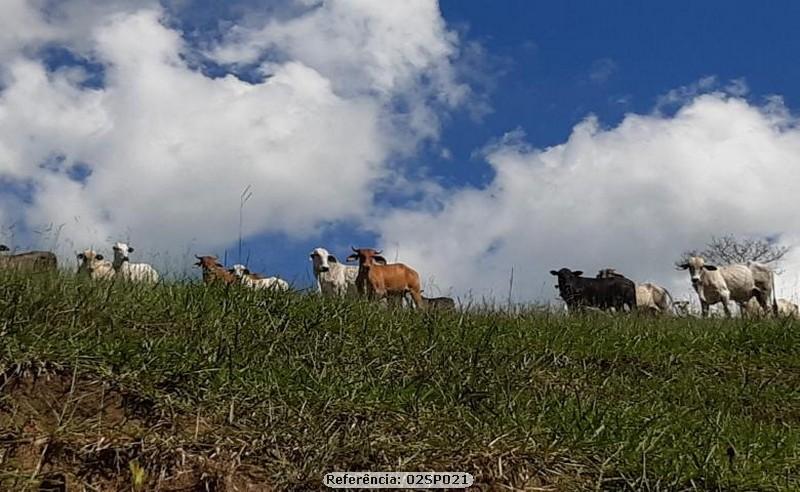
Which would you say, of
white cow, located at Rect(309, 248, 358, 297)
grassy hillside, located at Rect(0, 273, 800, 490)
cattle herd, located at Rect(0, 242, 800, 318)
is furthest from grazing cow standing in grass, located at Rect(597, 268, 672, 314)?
grassy hillside, located at Rect(0, 273, 800, 490)

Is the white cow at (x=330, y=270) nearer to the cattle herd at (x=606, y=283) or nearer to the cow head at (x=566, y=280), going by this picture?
the cattle herd at (x=606, y=283)

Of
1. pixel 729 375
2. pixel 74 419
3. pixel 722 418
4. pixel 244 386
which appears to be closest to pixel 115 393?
pixel 74 419

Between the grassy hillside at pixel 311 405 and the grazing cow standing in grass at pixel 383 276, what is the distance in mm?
11795

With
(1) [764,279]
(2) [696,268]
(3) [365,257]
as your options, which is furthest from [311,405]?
(1) [764,279]

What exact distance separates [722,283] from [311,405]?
2205 cm

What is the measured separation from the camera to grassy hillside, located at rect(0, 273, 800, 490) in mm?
4566

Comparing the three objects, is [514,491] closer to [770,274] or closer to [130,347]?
[130,347]

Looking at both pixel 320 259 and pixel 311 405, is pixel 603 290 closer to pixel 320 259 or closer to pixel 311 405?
pixel 320 259

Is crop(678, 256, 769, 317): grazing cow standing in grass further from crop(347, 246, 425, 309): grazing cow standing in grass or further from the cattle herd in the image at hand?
crop(347, 246, 425, 309): grazing cow standing in grass

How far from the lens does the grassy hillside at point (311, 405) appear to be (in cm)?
457

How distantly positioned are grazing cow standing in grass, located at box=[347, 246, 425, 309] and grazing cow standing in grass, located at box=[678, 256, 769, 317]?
8.59 meters

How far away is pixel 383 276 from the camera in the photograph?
792 inches

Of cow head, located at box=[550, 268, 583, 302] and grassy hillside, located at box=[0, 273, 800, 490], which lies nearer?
grassy hillside, located at box=[0, 273, 800, 490]

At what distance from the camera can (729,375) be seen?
27.2 feet
